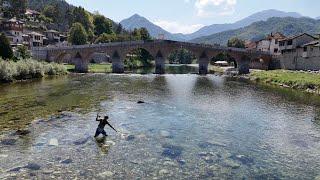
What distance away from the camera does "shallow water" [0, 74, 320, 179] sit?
1978 cm

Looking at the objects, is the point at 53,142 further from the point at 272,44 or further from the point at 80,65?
the point at 272,44

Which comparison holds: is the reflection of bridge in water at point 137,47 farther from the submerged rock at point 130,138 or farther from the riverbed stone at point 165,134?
the submerged rock at point 130,138

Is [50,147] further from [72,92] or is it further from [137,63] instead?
[137,63]

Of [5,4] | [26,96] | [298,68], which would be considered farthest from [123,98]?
[5,4]

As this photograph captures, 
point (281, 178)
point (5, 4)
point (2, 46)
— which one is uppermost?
point (5, 4)

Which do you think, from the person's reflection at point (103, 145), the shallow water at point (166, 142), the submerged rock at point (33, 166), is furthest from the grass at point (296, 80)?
the submerged rock at point (33, 166)

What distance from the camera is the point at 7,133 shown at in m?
26.3

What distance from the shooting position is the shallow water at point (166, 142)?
1978cm

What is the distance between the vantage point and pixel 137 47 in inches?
4198

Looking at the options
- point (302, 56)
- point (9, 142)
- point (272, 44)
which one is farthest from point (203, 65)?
point (9, 142)

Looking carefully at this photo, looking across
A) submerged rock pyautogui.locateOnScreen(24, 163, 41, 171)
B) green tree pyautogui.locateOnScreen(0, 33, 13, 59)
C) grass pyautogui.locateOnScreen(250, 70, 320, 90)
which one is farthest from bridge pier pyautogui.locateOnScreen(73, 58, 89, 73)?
submerged rock pyautogui.locateOnScreen(24, 163, 41, 171)

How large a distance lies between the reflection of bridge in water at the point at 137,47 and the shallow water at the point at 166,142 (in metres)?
60.5

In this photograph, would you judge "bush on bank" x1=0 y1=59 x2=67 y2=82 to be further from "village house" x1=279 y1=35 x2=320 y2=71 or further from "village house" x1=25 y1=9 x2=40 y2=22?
"village house" x1=25 y1=9 x2=40 y2=22

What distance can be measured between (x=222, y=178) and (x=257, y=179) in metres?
1.66
